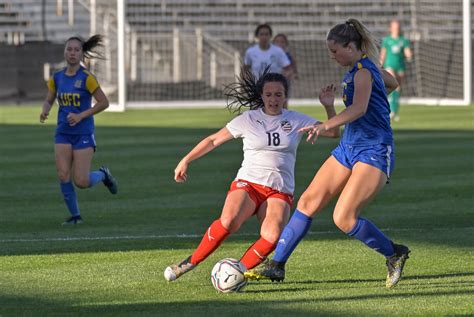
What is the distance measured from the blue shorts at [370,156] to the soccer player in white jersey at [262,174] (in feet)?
1.04

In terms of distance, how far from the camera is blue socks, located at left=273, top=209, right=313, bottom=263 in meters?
8.39

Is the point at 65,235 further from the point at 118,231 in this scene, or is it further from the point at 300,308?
the point at 300,308

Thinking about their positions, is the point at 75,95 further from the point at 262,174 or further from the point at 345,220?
the point at 345,220

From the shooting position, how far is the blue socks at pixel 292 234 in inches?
330

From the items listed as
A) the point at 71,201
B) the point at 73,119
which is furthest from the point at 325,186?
the point at 71,201

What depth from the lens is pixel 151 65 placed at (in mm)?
38250

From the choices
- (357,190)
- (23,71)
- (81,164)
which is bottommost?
(23,71)

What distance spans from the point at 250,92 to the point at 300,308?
2.32 m

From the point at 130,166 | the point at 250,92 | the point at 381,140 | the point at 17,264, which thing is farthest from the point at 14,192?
the point at 381,140

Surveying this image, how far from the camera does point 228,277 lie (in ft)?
26.8

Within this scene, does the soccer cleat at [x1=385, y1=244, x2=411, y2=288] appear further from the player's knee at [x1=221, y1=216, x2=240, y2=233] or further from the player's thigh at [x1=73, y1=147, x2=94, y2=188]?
the player's thigh at [x1=73, y1=147, x2=94, y2=188]

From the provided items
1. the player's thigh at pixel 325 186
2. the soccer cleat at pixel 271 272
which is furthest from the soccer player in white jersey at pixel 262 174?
the player's thigh at pixel 325 186

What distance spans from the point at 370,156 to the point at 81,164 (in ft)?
16.5

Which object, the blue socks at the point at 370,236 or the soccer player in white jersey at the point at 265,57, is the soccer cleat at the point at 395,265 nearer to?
the blue socks at the point at 370,236
